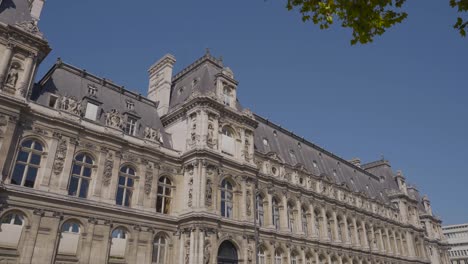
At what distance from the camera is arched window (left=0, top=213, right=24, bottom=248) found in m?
20.4

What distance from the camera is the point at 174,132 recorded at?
109 ft

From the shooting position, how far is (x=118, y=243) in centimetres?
2514

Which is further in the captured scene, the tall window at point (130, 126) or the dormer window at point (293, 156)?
the dormer window at point (293, 156)

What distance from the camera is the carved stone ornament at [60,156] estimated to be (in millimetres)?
23625

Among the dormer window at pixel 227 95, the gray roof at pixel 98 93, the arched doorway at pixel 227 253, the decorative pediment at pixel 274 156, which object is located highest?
the dormer window at pixel 227 95

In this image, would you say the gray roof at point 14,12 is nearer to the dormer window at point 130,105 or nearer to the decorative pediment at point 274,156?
the dormer window at point 130,105

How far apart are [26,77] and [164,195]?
13417 mm

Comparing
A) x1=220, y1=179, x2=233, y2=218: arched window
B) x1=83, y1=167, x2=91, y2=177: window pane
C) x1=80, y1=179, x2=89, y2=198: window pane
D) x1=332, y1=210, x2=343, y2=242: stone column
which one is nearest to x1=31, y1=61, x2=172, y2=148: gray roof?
x1=83, y1=167, x2=91, y2=177: window pane

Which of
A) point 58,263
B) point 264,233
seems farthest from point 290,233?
point 58,263

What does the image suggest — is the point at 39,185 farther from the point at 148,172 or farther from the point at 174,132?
the point at 174,132

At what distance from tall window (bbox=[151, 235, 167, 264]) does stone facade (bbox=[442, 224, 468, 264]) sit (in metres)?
97.1

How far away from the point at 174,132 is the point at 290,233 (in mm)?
15786

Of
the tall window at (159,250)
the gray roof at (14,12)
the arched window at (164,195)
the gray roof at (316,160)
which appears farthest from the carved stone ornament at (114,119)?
the gray roof at (316,160)

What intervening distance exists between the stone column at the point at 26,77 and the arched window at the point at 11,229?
778cm
